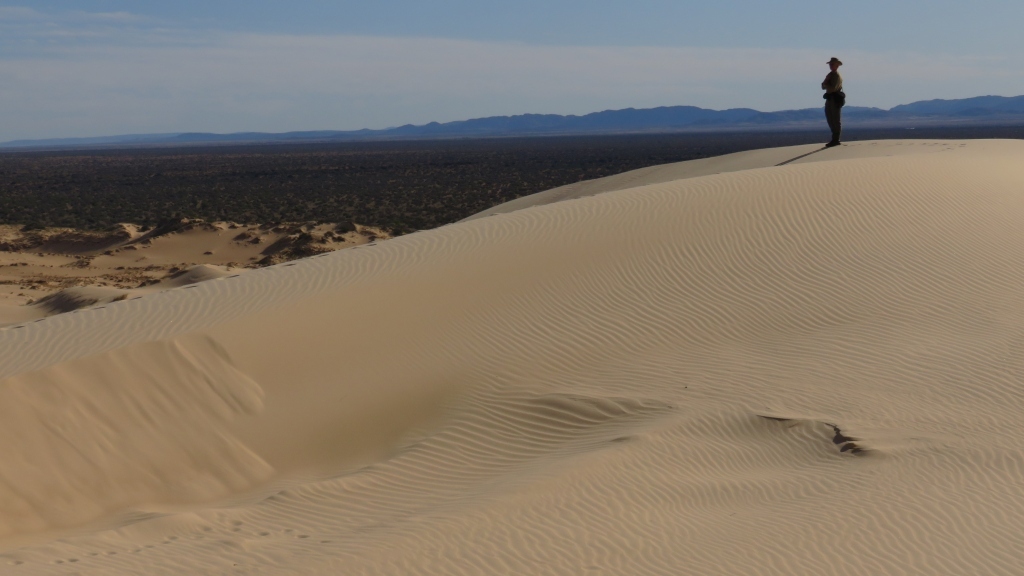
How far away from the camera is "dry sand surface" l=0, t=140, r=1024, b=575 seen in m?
5.27

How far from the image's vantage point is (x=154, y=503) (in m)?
7.01

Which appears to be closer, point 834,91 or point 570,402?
point 570,402

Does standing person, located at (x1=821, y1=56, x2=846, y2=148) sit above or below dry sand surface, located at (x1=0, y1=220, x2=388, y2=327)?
above

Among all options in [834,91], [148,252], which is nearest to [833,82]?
[834,91]

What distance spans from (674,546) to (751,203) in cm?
776

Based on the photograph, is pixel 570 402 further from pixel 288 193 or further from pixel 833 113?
pixel 288 193

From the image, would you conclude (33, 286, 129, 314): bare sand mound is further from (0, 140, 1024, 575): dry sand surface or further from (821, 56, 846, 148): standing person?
(821, 56, 846, 148): standing person

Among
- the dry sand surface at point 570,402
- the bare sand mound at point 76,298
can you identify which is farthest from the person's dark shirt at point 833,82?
the bare sand mound at point 76,298

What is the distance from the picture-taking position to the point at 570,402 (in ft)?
24.8

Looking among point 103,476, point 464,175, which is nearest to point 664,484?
point 103,476

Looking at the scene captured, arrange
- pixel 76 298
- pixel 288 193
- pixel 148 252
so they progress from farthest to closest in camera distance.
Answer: pixel 288 193
pixel 148 252
pixel 76 298

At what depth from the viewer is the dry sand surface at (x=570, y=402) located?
5273 mm

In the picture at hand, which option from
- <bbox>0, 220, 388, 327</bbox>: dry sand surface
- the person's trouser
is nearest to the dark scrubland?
<bbox>0, 220, 388, 327</bbox>: dry sand surface

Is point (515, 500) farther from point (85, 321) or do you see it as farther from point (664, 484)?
point (85, 321)
